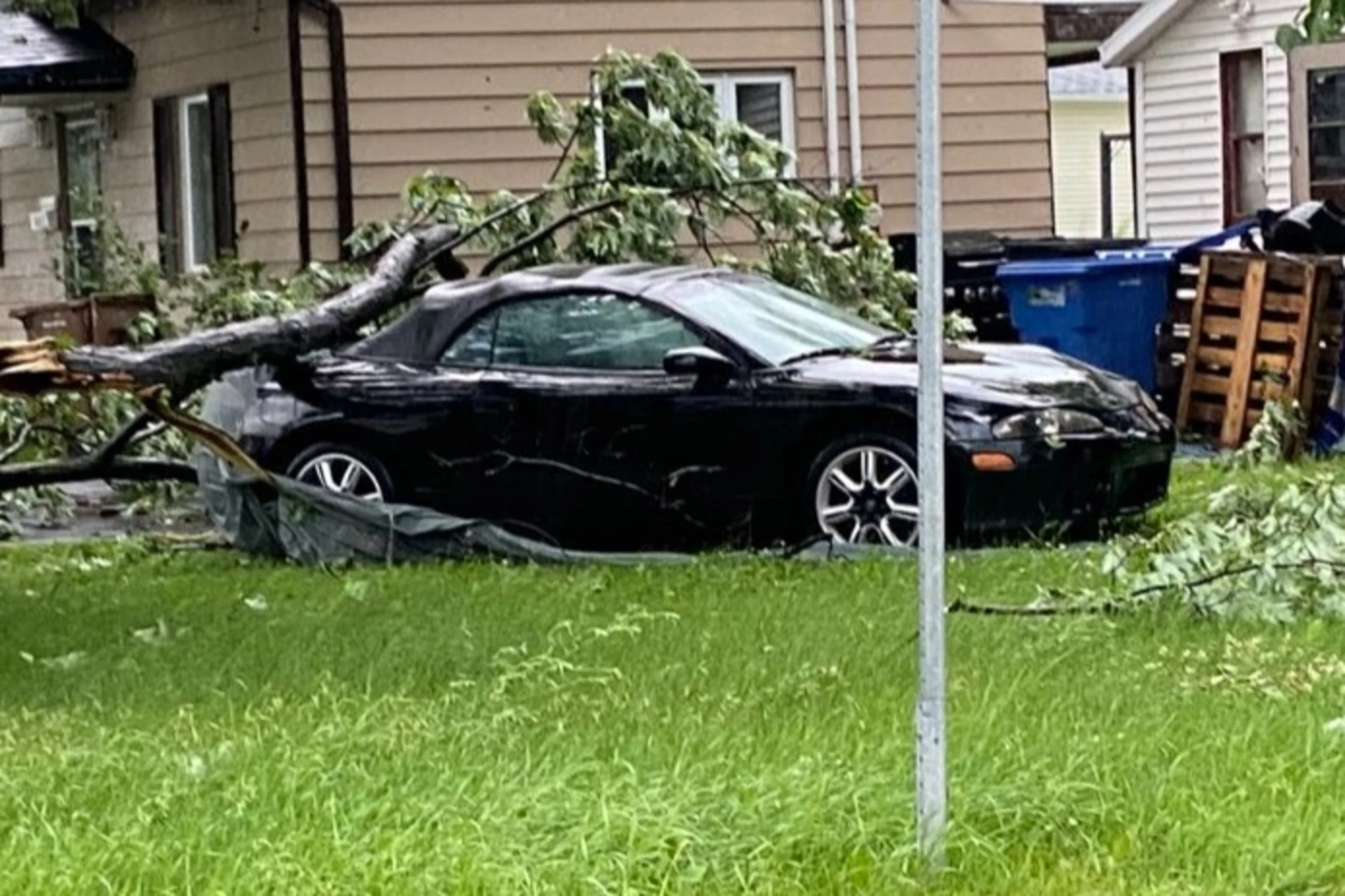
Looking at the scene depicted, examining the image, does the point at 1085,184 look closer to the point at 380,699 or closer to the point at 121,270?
the point at 121,270

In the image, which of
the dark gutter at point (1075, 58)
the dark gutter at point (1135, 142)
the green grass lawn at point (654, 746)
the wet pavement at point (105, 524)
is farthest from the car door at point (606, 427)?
the dark gutter at point (1075, 58)

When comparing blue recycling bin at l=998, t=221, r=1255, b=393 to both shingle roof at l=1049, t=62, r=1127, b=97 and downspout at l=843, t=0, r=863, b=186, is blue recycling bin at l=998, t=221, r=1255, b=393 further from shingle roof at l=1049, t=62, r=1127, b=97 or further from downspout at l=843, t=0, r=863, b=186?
shingle roof at l=1049, t=62, r=1127, b=97

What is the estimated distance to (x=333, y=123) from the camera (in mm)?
16875

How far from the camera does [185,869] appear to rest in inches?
207

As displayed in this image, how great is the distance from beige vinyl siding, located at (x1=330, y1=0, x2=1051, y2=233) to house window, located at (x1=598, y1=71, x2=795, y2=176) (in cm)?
8

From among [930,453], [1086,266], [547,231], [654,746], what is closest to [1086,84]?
[1086,266]

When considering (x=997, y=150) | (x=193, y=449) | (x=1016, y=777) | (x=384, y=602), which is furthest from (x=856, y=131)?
(x=1016, y=777)

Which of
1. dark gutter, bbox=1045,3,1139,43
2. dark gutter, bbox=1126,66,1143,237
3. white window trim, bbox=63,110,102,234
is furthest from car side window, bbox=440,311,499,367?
dark gutter, bbox=1126,66,1143,237

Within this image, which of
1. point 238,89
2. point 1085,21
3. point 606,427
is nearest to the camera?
point 606,427

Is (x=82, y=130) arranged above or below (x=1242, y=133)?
above

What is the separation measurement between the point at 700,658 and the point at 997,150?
459 inches

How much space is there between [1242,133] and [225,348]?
13.9 metres

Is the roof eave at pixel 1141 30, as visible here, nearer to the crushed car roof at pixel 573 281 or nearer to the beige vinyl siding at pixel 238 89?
the beige vinyl siding at pixel 238 89

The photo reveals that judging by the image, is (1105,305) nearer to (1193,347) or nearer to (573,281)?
(1193,347)
